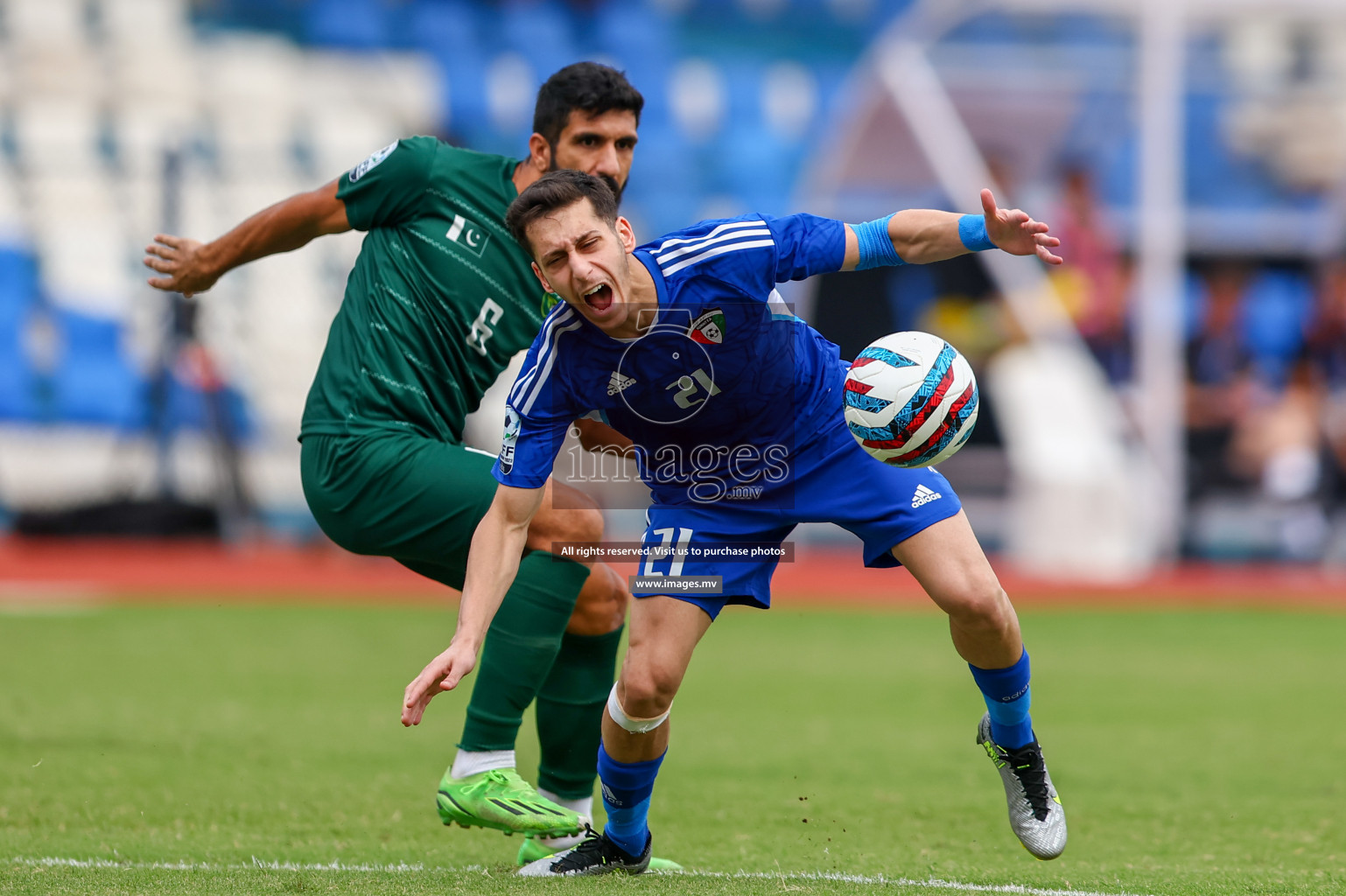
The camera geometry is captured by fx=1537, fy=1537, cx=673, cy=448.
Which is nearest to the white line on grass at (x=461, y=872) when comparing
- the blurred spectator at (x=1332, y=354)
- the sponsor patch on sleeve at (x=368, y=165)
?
the sponsor patch on sleeve at (x=368, y=165)

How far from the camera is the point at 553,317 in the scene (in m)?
4.27

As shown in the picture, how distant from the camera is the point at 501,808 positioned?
445 cm

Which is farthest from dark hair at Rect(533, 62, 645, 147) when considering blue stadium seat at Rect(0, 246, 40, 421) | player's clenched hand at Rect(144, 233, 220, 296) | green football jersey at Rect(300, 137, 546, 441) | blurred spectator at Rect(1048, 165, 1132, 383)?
blue stadium seat at Rect(0, 246, 40, 421)

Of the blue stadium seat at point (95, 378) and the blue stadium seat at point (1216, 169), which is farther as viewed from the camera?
the blue stadium seat at point (1216, 169)

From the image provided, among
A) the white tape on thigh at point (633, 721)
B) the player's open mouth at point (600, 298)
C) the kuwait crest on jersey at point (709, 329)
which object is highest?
the player's open mouth at point (600, 298)

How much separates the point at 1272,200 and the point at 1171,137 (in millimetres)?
3080

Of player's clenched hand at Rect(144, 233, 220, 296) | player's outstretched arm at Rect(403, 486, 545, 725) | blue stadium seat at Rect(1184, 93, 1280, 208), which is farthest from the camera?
blue stadium seat at Rect(1184, 93, 1280, 208)

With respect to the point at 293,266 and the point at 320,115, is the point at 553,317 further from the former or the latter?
the point at 320,115

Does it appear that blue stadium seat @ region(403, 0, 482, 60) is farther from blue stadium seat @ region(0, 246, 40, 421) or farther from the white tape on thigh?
the white tape on thigh

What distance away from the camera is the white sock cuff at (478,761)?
4.57 metres

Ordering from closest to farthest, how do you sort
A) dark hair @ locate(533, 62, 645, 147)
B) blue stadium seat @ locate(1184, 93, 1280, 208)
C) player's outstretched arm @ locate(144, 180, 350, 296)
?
dark hair @ locate(533, 62, 645, 147)
player's outstretched arm @ locate(144, 180, 350, 296)
blue stadium seat @ locate(1184, 93, 1280, 208)

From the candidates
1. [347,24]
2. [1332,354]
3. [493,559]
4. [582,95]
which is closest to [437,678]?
[493,559]

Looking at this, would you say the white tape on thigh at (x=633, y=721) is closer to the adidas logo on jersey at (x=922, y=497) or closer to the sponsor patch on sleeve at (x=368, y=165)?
the adidas logo on jersey at (x=922, y=497)

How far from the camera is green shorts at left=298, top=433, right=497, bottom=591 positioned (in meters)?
4.65
